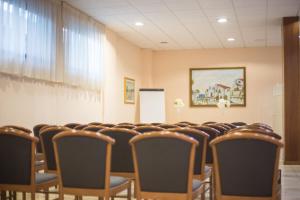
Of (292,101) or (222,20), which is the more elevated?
(222,20)

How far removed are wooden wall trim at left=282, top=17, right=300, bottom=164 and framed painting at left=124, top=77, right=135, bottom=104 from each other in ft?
16.3

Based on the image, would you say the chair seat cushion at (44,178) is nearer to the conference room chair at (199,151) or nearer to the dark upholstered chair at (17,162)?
the dark upholstered chair at (17,162)

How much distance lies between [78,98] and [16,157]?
5.98 m

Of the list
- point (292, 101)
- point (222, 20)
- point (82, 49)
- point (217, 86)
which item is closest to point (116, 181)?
point (82, 49)

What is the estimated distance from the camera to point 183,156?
3189 millimetres

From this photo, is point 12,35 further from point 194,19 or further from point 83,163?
point 194,19

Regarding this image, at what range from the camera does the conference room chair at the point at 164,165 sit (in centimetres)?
317

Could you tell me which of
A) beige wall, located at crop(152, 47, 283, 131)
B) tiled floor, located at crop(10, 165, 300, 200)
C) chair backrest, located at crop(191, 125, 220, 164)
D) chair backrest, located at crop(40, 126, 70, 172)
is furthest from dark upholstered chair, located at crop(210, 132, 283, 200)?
beige wall, located at crop(152, 47, 283, 131)

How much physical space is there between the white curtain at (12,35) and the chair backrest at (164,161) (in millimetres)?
4133

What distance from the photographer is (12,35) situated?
275 inches

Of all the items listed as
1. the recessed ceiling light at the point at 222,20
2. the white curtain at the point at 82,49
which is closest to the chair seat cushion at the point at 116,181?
the white curtain at the point at 82,49

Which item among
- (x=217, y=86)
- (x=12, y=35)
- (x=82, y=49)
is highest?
(x=82, y=49)

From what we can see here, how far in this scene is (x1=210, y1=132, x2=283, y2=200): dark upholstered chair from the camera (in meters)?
3.03

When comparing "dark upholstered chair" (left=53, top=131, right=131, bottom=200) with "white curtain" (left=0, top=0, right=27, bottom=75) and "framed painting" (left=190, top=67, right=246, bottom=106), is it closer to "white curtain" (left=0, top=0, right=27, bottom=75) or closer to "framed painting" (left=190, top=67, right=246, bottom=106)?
"white curtain" (left=0, top=0, right=27, bottom=75)
